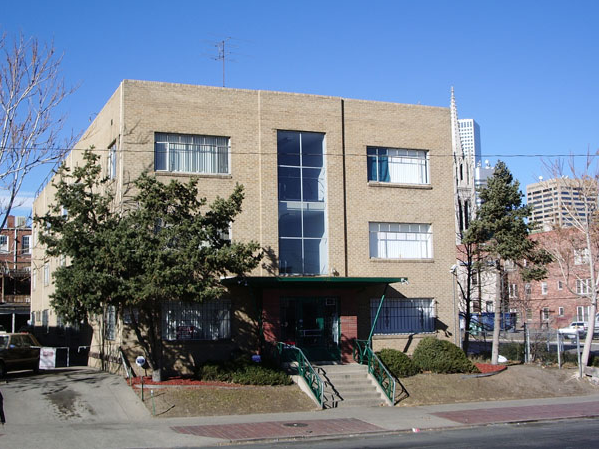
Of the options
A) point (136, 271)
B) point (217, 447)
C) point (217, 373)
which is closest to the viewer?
point (217, 447)

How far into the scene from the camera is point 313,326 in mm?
24266

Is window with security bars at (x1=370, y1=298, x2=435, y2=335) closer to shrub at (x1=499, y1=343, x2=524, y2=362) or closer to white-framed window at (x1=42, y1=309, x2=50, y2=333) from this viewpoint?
shrub at (x1=499, y1=343, x2=524, y2=362)

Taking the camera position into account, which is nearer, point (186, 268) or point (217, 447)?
point (217, 447)

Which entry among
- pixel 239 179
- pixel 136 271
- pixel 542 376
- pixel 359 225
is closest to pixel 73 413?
pixel 136 271

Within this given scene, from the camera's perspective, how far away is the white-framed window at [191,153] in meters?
23.6

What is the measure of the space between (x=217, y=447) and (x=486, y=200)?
16401mm

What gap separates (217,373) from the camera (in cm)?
2100

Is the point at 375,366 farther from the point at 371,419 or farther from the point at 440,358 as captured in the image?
the point at 371,419

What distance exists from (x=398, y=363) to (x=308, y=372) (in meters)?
3.46

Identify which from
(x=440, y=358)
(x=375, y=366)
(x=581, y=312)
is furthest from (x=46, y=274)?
(x=581, y=312)

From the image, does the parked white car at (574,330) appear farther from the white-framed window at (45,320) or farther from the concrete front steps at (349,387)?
the white-framed window at (45,320)

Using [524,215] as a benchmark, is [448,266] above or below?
below

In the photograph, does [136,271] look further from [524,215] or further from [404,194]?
[524,215]

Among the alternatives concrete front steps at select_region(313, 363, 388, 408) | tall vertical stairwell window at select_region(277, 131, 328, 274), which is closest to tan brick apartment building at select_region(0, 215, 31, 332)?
tall vertical stairwell window at select_region(277, 131, 328, 274)
